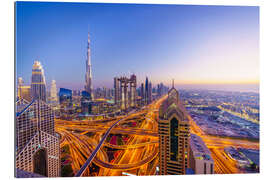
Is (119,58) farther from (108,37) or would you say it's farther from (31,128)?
(31,128)

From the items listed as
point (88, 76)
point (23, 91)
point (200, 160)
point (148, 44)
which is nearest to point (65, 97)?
point (23, 91)

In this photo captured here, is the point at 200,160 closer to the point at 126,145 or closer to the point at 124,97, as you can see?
the point at 126,145

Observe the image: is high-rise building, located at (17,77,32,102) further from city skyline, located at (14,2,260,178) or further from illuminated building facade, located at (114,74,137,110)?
illuminated building facade, located at (114,74,137,110)
